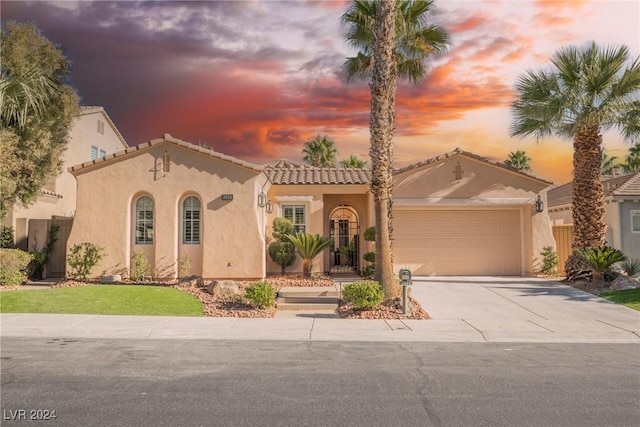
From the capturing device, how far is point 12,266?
52.2 feet

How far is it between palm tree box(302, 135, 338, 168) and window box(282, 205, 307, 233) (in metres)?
23.4

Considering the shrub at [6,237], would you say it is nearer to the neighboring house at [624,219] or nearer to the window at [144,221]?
the window at [144,221]

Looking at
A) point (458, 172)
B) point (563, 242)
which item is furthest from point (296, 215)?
point (563, 242)

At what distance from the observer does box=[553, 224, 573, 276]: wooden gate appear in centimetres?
1973

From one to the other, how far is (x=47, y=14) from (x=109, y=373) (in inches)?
736

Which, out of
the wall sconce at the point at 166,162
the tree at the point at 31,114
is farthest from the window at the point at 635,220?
the tree at the point at 31,114

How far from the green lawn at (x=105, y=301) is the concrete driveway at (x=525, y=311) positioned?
19.3ft

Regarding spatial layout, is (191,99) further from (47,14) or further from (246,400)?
(246,400)

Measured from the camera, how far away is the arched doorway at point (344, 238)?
2075 centimetres

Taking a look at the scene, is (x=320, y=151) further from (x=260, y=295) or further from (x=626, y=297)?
(x=260, y=295)

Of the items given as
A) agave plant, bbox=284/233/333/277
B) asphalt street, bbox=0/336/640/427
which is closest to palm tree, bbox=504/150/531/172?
agave plant, bbox=284/233/333/277

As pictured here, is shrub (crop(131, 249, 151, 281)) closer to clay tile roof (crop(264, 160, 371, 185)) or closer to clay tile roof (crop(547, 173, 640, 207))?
clay tile roof (crop(264, 160, 371, 185))

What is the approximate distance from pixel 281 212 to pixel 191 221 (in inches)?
144

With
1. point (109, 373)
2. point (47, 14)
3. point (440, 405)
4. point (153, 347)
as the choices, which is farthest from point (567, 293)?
point (47, 14)
